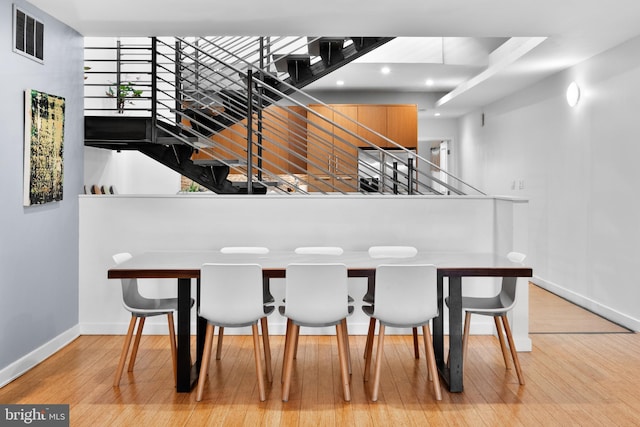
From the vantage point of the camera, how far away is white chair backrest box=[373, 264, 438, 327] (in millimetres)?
3170

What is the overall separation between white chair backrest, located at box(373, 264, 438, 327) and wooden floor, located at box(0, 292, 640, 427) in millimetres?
510

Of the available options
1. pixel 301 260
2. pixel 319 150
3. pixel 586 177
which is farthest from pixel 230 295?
pixel 319 150

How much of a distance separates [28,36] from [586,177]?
203 inches

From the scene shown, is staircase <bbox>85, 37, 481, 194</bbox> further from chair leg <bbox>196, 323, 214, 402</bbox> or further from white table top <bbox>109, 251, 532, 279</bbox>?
chair leg <bbox>196, 323, 214, 402</bbox>

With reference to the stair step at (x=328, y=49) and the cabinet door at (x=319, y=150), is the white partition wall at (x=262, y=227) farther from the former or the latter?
the cabinet door at (x=319, y=150)

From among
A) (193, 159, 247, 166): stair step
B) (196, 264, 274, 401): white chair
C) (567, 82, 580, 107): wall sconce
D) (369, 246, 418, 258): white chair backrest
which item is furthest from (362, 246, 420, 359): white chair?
(567, 82, 580, 107): wall sconce

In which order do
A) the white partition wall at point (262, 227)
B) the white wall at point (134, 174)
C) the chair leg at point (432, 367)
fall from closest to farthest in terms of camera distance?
the chair leg at point (432, 367) < the white partition wall at point (262, 227) < the white wall at point (134, 174)

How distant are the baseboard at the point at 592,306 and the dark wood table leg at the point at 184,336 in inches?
149

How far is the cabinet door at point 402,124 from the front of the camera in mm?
8742

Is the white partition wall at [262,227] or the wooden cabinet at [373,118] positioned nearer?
the white partition wall at [262,227]

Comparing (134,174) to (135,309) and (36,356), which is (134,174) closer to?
(36,356)

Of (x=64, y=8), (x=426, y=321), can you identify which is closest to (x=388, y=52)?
(x=64, y=8)

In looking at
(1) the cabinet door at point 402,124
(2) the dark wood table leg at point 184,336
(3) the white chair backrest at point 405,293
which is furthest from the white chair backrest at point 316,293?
(1) the cabinet door at point 402,124

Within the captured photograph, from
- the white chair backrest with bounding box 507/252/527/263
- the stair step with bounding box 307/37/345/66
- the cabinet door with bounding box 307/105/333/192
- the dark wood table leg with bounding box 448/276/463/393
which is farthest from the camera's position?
the cabinet door with bounding box 307/105/333/192
